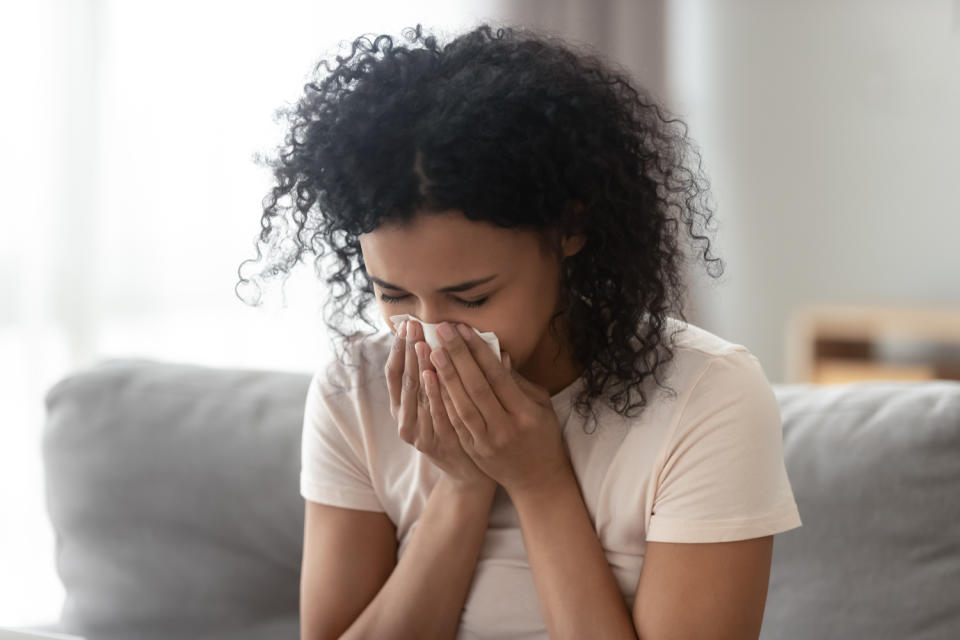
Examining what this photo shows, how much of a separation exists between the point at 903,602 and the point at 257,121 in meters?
2.04

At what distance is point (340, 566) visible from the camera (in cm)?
123

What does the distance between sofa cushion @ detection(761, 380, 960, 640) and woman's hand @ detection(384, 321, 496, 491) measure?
Result: 1.30 feet

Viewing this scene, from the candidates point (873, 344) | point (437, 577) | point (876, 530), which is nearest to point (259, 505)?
point (437, 577)

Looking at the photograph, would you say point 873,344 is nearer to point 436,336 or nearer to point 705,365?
point 705,365

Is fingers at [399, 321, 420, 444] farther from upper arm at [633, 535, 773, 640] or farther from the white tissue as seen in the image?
upper arm at [633, 535, 773, 640]

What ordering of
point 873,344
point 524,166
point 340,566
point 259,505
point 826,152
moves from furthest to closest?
point 826,152 < point 873,344 < point 259,505 < point 340,566 < point 524,166

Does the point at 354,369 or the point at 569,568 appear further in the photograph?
the point at 354,369

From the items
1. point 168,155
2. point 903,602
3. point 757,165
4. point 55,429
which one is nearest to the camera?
point 903,602

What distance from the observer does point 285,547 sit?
146cm

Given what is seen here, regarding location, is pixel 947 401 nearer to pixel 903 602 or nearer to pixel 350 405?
pixel 903 602

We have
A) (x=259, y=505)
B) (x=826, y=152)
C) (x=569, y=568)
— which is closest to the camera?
(x=569, y=568)

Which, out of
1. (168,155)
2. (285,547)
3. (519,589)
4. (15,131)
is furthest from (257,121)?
(519,589)

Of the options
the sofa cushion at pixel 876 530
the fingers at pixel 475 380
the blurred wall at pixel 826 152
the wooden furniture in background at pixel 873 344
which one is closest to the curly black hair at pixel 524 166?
the fingers at pixel 475 380

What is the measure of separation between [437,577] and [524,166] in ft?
1.60
